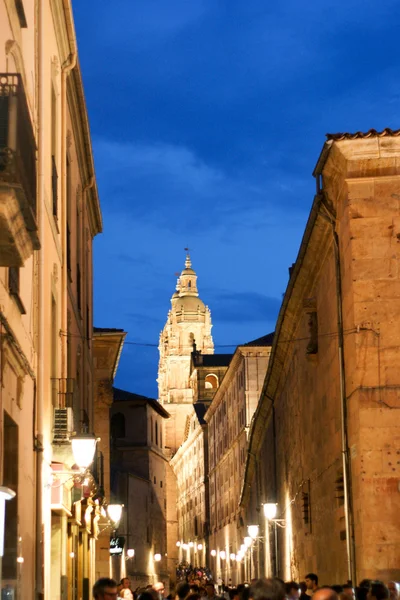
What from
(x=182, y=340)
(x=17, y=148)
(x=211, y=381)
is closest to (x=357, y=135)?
(x=17, y=148)

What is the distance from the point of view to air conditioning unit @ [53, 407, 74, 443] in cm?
1914

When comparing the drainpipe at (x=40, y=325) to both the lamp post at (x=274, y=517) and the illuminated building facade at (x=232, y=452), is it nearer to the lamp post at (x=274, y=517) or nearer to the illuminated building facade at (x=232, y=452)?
the lamp post at (x=274, y=517)

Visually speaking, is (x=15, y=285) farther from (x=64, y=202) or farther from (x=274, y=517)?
(x=274, y=517)

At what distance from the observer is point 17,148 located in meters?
9.51

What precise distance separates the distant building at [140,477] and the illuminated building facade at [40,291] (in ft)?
123

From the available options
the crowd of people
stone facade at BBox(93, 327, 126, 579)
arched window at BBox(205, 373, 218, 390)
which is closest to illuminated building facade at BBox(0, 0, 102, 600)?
the crowd of people

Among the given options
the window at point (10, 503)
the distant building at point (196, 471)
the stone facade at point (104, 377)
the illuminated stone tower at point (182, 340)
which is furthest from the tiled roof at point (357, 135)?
the illuminated stone tower at point (182, 340)

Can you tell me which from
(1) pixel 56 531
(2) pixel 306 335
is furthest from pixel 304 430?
(1) pixel 56 531

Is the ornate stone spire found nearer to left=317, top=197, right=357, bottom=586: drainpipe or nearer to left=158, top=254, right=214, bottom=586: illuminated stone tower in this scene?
left=158, top=254, right=214, bottom=586: illuminated stone tower

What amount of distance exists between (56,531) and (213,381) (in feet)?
406

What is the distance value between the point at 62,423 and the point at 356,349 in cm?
506

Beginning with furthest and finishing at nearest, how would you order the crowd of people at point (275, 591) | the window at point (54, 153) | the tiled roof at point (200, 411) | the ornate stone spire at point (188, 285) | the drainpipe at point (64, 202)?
the ornate stone spire at point (188, 285) → the tiled roof at point (200, 411) → the drainpipe at point (64, 202) → the window at point (54, 153) → the crowd of people at point (275, 591)

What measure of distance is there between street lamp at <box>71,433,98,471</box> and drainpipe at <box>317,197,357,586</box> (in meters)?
5.31

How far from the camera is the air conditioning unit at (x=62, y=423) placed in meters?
19.1
